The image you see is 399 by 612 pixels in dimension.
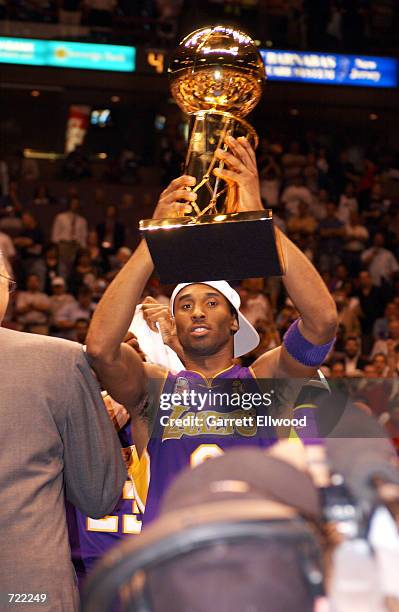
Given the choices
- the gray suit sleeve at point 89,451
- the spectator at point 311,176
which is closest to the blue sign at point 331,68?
the spectator at point 311,176

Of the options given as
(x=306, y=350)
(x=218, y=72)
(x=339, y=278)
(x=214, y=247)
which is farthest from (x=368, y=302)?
(x=214, y=247)

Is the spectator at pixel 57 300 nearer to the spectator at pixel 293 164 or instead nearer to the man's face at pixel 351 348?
the man's face at pixel 351 348

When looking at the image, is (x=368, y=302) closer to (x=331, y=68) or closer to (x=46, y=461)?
(x=331, y=68)

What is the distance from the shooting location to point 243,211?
2275mm

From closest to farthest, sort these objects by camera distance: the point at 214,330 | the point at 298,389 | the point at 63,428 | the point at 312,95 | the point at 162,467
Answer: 1. the point at 298,389
2. the point at 63,428
3. the point at 162,467
4. the point at 214,330
5. the point at 312,95

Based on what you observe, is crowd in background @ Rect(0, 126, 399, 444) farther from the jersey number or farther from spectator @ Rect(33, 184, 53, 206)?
the jersey number

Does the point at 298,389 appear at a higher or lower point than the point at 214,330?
lower

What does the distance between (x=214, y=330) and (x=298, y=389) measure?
78 centimetres

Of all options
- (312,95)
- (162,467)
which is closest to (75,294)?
(312,95)

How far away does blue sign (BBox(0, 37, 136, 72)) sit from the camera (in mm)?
15797

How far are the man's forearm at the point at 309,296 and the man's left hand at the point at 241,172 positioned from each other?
143 millimetres

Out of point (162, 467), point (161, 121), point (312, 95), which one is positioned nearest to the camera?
point (162, 467)

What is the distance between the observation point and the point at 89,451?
89.6 inches

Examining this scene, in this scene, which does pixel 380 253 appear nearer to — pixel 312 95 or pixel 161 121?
pixel 312 95
